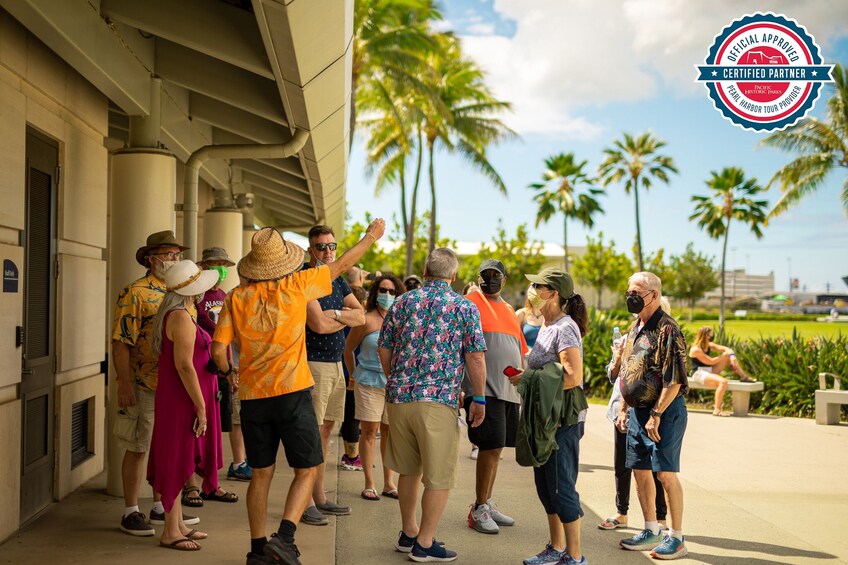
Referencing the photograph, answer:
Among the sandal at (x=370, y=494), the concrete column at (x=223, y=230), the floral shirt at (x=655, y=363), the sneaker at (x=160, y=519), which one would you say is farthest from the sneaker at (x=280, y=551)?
the concrete column at (x=223, y=230)

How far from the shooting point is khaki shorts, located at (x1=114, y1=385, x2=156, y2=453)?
573 cm

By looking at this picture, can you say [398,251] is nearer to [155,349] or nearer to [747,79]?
[747,79]

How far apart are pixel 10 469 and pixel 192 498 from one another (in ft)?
4.85

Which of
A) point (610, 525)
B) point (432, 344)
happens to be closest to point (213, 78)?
point (432, 344)

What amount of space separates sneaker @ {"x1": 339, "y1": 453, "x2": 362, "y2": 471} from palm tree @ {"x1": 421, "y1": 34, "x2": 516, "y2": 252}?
98.1ft

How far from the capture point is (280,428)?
15.9ft

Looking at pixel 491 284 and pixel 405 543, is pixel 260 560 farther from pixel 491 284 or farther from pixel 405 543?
pixel 491 284

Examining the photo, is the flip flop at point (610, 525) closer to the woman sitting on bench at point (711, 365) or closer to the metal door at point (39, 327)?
the metal door at point (39, 327)

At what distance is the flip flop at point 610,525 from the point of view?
6.27 meters

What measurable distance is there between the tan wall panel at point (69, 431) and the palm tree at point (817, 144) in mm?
34644

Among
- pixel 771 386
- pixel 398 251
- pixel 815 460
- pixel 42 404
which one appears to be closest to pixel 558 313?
pixel 42 404

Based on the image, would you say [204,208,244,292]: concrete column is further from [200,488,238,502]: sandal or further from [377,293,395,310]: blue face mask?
[200,488,238,502]: sandal

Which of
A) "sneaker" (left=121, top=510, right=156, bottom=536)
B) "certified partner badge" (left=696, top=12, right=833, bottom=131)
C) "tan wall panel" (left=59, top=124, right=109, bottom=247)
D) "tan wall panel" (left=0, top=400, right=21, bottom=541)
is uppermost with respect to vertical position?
"certified partner badge" (left=696, top=12, right=833, bottom=131)

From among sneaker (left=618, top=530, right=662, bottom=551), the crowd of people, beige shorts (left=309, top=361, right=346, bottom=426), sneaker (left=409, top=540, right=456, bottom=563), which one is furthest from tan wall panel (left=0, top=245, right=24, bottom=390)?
sneaker (left=618, top=530, right=662, bottom=551)
